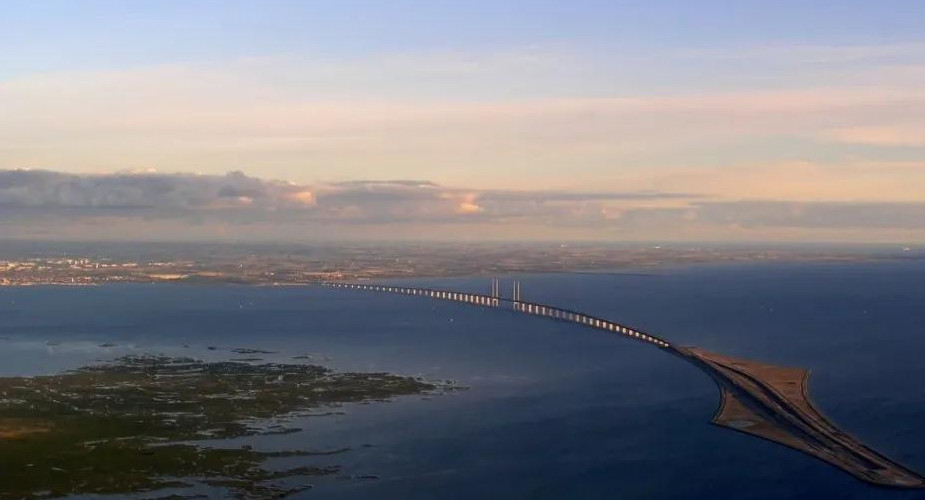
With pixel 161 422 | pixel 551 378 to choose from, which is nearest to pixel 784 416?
pixel 551 378

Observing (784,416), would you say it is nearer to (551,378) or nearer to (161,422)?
(551,378)

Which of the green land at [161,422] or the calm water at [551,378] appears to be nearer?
the green land at [161,422]

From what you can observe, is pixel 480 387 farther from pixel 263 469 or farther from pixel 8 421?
pixel 8 421

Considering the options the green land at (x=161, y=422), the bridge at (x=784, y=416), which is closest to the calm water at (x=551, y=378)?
the bridge at (x=784, y=416)

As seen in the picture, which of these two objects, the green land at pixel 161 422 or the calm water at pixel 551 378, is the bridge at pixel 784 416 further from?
the green land at pixel 161 422

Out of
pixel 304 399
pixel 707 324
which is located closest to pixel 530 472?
pixel 304 399

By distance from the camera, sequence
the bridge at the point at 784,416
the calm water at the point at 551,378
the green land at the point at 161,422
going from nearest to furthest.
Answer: the green land at the point at 161,422 < the calm water at the point at 551,378 < the bridge at the point at 784,416
